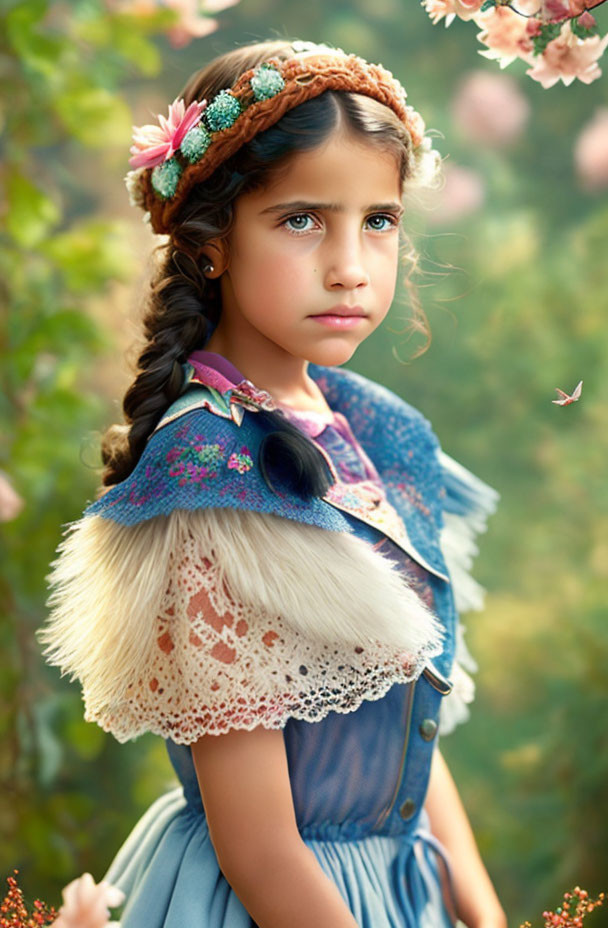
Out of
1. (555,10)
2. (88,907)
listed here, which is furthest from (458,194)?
(88,907)

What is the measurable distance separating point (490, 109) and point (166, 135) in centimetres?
131

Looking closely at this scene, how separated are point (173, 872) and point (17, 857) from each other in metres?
1.09

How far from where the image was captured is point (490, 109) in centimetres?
218

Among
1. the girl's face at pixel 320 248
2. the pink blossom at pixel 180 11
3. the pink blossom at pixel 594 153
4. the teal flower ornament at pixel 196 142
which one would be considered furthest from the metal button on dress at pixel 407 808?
the pink blossom at pixel 594 153

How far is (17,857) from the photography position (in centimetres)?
204

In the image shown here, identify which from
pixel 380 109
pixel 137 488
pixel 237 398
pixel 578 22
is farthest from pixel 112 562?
pixel 578 22

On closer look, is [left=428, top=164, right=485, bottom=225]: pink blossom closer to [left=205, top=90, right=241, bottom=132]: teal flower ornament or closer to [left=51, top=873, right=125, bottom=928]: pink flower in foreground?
[left=205, top=90, right=241, bottom=132]: teal flower ornament

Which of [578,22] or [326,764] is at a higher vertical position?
[578,22]

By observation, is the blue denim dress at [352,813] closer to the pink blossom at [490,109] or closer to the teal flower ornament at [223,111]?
the teal flower ornament at [223,111]

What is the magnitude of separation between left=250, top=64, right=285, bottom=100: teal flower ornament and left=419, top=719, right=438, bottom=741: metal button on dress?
0.65 meters

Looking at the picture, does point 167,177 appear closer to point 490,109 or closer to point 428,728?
point 428,728

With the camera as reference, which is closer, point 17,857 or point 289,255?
point 289,255

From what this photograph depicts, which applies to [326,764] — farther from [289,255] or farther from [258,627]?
[289,255]

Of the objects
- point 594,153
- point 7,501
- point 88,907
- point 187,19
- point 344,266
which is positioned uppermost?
point 594,153
